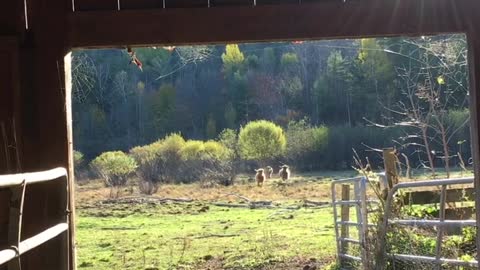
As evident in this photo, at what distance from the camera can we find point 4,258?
162cm

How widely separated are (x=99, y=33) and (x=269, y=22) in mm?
792

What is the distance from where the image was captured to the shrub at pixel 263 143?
90.1 ft

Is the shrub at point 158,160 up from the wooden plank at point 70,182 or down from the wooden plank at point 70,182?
down

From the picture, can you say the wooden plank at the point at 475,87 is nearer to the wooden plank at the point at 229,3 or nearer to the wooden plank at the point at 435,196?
the wooden plank at the point at 229,3

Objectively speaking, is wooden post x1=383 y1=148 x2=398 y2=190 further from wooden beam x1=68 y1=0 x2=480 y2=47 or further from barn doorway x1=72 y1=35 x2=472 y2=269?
wooden beam x1=68 y1=0 x2=480 y2=47

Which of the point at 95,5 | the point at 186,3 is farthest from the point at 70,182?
the point at 186,3

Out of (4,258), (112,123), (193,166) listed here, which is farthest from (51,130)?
(112,123)

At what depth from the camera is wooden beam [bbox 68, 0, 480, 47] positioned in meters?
2.85

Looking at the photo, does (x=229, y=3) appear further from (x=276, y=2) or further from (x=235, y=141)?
(x=235, y=141)

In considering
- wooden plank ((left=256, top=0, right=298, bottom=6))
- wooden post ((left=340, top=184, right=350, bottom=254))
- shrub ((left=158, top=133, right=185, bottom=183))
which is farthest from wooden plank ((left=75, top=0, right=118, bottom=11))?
shrub ((left=158, top=133, right=185, bottom=183))

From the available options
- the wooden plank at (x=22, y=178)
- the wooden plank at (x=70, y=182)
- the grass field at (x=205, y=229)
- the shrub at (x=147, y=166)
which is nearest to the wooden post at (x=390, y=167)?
the grass field at (x=205, y=229)

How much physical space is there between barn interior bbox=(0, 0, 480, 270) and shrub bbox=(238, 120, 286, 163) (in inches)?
961

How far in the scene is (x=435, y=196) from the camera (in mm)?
6887

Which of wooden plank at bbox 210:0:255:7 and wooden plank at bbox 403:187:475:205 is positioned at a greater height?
wooden plank at bbox 210:0:255:7
